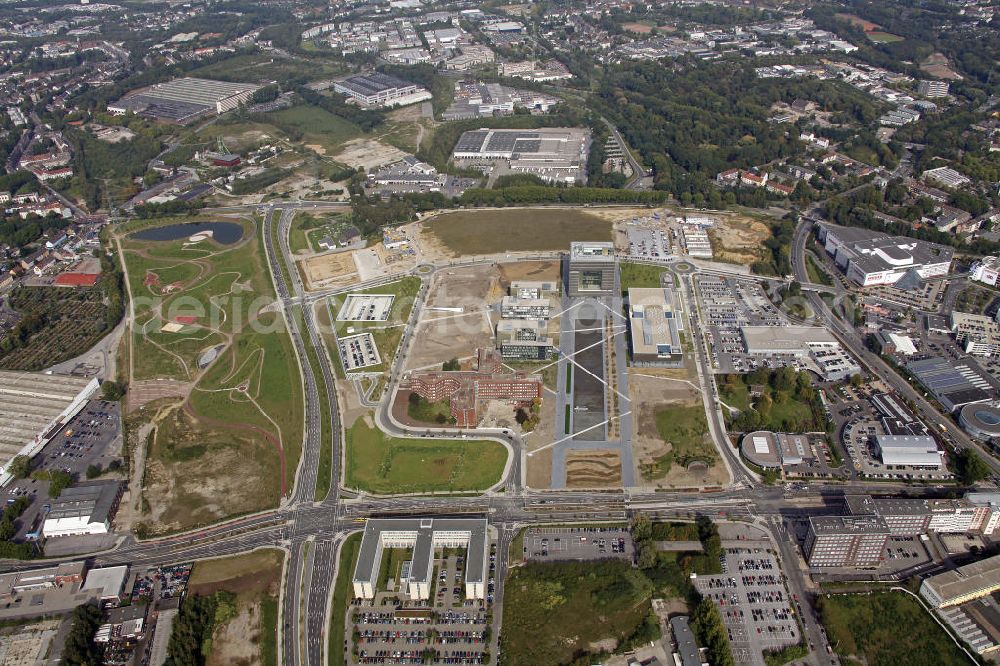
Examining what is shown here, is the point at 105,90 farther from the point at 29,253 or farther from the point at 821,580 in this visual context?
the point at 821,580

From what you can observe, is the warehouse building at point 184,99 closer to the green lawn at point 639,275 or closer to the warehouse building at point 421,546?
the green lawn at point 639,275

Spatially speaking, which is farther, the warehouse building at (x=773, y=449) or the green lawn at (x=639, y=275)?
the green lawn at (x=639, y=275)

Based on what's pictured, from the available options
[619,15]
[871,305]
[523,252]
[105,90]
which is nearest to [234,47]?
[105,90]

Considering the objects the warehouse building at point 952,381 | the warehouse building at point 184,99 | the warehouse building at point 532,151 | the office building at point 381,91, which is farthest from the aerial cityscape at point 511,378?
the warehouse building at point 184,99

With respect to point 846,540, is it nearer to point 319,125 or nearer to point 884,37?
point 319,125

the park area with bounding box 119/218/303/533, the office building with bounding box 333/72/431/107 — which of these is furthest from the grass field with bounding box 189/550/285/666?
the office building with bounding box 333/72/431/107

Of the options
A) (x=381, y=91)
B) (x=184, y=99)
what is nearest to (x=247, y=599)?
(x=381, y=91)

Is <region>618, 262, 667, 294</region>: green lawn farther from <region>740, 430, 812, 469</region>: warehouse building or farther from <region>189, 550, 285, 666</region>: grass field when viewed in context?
<region>189, 550, 285, 666</region>: grass field
